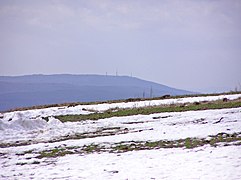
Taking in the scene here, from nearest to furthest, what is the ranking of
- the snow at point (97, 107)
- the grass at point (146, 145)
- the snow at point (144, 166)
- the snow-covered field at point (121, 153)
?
the snow at point (144, 166) < the snow-covered field at point (121, 153) < the grass at point (146, 145) < the snow at point (97, 107)

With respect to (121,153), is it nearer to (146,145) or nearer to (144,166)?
(146,145)

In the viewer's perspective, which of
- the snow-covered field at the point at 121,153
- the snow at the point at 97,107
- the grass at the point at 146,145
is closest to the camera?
the snow-covered field at the point at 121,153

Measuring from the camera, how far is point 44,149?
556 inches

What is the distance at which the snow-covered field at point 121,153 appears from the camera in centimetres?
954

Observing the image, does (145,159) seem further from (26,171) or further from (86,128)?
(86,128)

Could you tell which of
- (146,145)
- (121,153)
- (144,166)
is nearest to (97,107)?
(146,145)

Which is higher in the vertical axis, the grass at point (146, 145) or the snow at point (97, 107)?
the snow at point (97, 107)

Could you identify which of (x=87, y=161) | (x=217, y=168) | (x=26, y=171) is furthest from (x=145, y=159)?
(x=26, y=171)

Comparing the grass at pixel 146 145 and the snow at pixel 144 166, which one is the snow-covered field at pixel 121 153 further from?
the grass at pixel 146 145

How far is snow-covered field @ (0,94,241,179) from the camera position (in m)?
9.54

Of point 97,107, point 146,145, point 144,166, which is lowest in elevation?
point 144,166

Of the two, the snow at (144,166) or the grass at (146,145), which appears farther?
the grass at (146,145)

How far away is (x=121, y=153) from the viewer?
40.2 ft

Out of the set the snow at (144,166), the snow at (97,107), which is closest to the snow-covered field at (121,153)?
the snow at (144,166)
